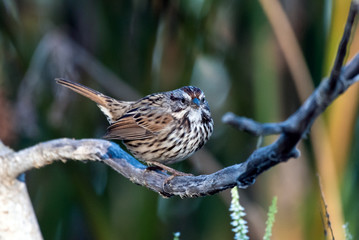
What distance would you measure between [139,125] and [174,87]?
0.41m

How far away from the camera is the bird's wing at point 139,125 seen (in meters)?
2.80

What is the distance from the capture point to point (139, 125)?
2906 millimetres

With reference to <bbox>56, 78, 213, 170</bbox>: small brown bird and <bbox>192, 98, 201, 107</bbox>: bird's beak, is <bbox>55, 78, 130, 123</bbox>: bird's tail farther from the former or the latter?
<bbox>192, 98, 201, 107</bbox>: bird's beak

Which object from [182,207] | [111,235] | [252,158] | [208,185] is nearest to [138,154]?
[111,235]

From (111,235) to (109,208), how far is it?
287mm

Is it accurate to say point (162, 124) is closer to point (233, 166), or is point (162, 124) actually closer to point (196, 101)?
point (196, 101)

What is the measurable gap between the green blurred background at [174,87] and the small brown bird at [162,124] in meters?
0.19

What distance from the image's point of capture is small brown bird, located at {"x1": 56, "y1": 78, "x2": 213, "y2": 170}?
104 inches

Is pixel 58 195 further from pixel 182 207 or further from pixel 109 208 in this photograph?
pixel 182 207

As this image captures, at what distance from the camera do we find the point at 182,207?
3.64 meters

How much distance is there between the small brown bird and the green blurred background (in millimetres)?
193

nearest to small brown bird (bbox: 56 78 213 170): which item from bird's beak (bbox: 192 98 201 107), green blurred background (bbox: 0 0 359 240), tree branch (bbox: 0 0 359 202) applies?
bird's beak (bbox: 192 98 201 107)

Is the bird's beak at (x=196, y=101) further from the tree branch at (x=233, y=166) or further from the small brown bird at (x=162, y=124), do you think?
the tree branch at (x=233, y=166)

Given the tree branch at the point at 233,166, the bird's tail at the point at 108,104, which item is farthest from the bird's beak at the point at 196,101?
the tree branch at the point at 233,166
